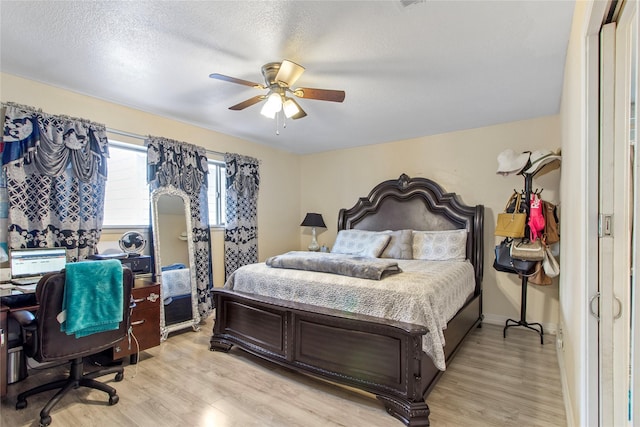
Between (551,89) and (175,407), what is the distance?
4123mm

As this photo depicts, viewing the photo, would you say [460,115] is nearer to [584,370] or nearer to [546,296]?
[546,296]

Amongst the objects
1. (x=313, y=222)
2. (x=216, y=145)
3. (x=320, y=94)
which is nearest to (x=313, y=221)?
(x=313, y=222)

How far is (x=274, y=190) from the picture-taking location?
203 inches

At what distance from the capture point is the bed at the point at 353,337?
199 centimetres

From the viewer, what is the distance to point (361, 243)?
4.24 m

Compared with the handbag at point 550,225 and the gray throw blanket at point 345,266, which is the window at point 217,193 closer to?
the gray throw blanket at point 345,266

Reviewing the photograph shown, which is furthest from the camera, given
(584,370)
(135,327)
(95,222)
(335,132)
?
(335,132)

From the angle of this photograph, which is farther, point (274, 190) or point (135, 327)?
point (274, 190)

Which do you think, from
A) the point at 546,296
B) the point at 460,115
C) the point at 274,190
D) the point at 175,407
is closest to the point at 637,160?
the point at 175,407

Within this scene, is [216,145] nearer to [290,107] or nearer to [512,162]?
[290,107]

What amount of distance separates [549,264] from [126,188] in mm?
4499

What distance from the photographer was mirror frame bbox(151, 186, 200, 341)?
11.1 ft

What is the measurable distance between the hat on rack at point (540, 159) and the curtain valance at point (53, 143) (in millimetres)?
4388

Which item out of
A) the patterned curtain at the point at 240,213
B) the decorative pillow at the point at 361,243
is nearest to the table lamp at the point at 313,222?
the decorative pillow at the point at 361,243
